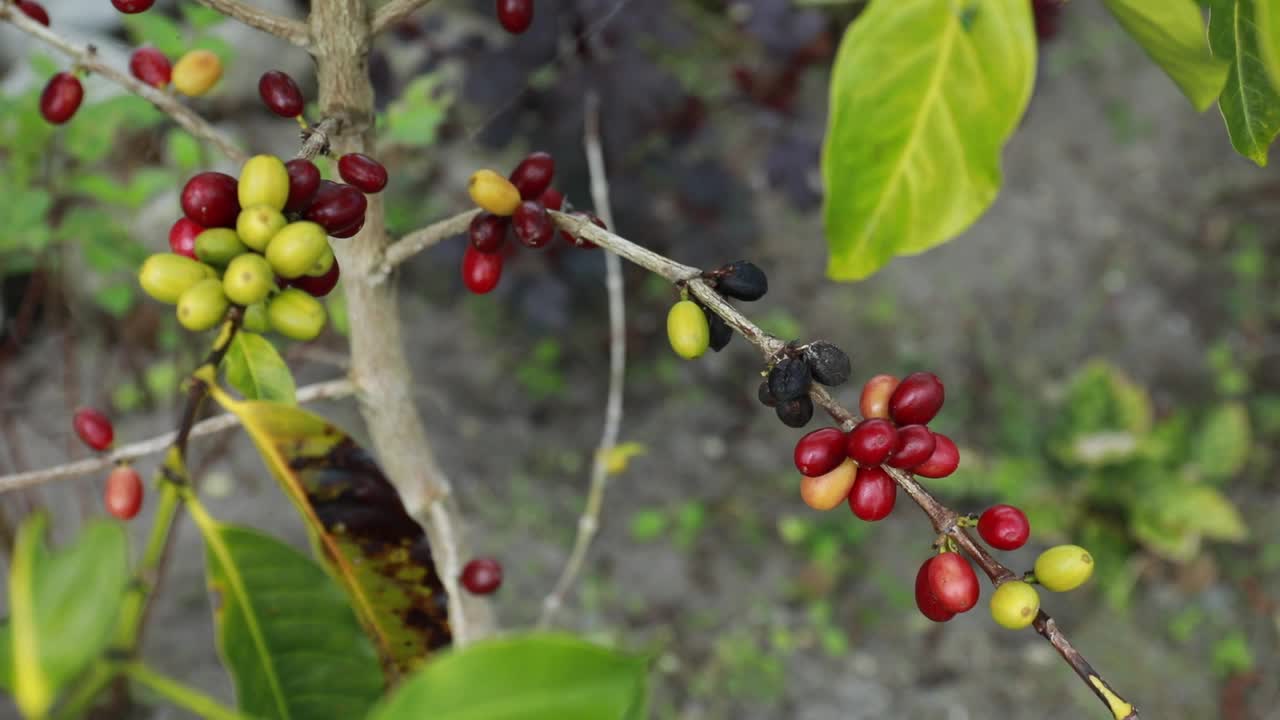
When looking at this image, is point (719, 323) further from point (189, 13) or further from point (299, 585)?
point (189, 13)

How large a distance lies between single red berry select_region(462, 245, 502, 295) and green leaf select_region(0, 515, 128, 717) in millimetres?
411

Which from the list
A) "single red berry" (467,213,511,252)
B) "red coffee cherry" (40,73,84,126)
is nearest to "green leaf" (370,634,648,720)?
"single red berry" (467,213,511,252)

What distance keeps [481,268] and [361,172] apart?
148 millimetres

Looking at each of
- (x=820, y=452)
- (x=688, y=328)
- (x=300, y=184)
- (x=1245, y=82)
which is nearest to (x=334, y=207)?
(x=300, y=184)

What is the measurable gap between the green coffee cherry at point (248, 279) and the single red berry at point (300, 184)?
5 centimetres

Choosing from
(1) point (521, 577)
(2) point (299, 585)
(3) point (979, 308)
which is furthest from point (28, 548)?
(3) point (979, 308)

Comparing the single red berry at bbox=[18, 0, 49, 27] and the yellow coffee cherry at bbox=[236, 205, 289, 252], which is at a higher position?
the yellow coffee cherry at bbox=[236, 205, 289, 252]

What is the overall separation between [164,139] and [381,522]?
241cm

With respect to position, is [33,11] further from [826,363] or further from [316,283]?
[826,363]

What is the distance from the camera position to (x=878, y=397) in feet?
2.13

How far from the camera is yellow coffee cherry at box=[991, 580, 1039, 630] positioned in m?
0.55

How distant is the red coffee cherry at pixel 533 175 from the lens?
75cm

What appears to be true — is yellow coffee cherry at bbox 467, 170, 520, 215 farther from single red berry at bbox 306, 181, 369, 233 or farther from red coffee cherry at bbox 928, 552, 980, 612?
red coffee cherry at bbox 928, 552, 980, 612

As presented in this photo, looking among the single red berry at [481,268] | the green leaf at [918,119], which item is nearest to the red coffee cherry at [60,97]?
the single red berry at [481,268]
